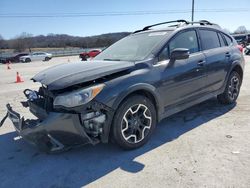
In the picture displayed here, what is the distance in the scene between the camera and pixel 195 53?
16.0ft

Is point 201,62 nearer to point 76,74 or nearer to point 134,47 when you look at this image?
point 134,47

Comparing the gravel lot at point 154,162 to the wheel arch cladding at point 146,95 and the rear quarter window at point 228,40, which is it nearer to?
the wheel arch cladding at point 146,95

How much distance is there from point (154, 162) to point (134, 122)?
0.66 m

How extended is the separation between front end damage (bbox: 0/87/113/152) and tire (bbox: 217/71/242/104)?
330cm

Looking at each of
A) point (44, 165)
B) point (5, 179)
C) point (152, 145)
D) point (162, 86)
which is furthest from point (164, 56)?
point (5, 179)

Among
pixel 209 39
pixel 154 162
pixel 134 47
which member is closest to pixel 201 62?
pixel 209 39

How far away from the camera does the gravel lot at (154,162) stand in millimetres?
3148

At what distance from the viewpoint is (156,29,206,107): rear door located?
13.9 feet

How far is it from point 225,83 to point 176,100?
1.74 m

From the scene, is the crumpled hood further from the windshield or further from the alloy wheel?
the alloy wheel

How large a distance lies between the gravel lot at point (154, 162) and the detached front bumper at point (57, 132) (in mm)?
346

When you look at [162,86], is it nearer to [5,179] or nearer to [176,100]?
[176,100]

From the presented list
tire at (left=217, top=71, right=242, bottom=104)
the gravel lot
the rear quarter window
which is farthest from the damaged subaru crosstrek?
the rear quarter window

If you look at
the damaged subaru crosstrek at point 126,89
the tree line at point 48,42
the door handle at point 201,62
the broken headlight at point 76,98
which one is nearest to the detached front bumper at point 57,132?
the damaged subaru crosstrek at point 126,89
